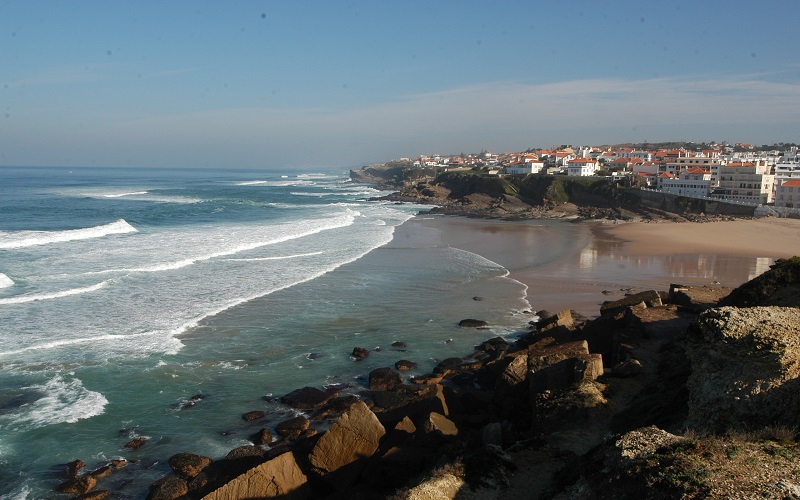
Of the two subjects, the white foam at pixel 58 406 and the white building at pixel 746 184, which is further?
the white building at pixel 746 184

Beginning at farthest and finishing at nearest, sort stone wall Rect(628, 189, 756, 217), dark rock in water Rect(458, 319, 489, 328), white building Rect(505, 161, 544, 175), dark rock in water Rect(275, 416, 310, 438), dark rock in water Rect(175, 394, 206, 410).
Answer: white building Rect(505, 161, 544, 175), stone wall Rect(628, 189, 756, 217), dark rock in water Rect(458, 319, 489, 328), dark rock in water Rect(175, 394, 206, 410), dark rock in water Rect(275, 416, 310, 438)

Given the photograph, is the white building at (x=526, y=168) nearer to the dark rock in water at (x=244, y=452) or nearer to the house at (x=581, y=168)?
the house at (x=581, y=168)

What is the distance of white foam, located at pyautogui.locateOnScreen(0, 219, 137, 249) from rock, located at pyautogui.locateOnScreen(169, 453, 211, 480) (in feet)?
90.5

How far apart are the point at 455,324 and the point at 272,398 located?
7661mm

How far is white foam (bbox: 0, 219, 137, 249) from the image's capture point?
33875 millimetres

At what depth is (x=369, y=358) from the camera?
16547mm

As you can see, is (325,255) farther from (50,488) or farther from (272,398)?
(50,488)

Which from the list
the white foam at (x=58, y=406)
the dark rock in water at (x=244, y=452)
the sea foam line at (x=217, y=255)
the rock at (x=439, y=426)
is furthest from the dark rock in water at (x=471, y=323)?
the sea foam line at (x=217, y=255)

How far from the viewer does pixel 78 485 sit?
10.3 m

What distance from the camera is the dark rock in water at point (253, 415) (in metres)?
12.9

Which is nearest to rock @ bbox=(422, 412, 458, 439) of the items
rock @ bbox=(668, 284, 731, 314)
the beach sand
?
rock @ bbox=(668, 284, 731, 314)

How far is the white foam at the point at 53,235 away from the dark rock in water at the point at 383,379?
27.2m

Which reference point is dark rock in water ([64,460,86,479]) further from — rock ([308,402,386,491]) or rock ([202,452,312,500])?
rock ([308,402,386,491])

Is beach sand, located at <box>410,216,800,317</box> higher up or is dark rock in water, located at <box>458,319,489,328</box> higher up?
dark rock in water, located at <box>458,319,489,328</box>
